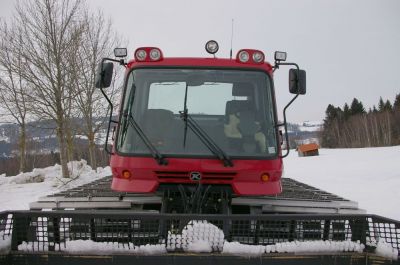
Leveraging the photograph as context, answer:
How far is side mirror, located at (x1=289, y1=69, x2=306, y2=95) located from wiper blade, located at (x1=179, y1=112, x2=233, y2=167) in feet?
3.35

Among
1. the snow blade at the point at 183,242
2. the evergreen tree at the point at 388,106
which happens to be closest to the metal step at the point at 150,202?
the snow blade at the point at 183,242

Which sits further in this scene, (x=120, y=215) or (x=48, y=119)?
(x=48, y=119)

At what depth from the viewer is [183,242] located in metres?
3.19

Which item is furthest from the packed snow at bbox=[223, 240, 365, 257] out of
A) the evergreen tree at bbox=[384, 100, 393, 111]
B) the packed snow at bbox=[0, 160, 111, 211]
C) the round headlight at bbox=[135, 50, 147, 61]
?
the evergreen tree at bbox=[384, 100, 393, 111]

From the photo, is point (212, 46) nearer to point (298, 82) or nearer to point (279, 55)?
point (279, 55)

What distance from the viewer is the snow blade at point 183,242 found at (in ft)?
10.3

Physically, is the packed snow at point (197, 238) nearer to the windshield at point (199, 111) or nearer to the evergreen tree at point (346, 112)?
the windshield at point (199, 111)

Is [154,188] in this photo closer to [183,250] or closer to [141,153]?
[141,153]

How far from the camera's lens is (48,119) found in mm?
18516

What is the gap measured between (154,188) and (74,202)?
754 mm

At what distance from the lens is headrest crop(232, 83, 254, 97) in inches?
181

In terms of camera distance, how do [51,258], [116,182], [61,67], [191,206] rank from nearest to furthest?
[51,258], [191,206], [116,182], [61,67]

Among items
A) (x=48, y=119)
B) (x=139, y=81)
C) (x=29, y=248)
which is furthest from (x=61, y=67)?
(x=29, y=248)

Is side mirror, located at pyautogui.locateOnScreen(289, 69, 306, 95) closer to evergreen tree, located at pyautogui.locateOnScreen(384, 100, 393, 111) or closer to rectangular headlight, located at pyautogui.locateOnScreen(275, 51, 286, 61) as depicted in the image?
rectangular headlight, located at pyautogui.locateOnScreen(275, 51, 286, 61)
